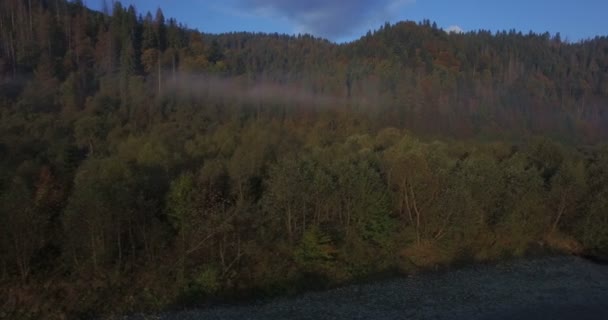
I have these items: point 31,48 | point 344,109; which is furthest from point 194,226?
point 31,48

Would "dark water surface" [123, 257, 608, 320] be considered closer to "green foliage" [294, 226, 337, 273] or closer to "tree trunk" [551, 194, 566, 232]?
"green foliage" [294, 226, 337, 273]

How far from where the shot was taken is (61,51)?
7488 cm

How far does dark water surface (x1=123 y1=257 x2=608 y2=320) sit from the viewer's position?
19.7 metres

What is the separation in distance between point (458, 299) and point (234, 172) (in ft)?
56.2

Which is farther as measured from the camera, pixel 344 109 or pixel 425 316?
pixel 344 109

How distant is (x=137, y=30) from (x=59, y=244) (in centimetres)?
6811

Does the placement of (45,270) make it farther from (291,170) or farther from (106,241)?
(291,170)

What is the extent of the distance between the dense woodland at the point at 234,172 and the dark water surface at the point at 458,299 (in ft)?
5.59

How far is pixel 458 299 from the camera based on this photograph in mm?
21562

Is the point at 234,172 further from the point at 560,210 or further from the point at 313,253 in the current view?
the point at 560,210

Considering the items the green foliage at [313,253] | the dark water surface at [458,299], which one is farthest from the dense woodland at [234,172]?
the dark water surface at [458,299]

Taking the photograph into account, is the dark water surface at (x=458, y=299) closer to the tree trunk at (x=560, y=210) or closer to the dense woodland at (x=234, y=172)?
the dense woodland at (x=234, y=172)

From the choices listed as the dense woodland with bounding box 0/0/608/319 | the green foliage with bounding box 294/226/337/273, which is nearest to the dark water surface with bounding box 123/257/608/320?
the dense woodland with bounding box 0/0/608/319

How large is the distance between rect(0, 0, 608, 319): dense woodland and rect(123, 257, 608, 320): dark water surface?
1704mm
